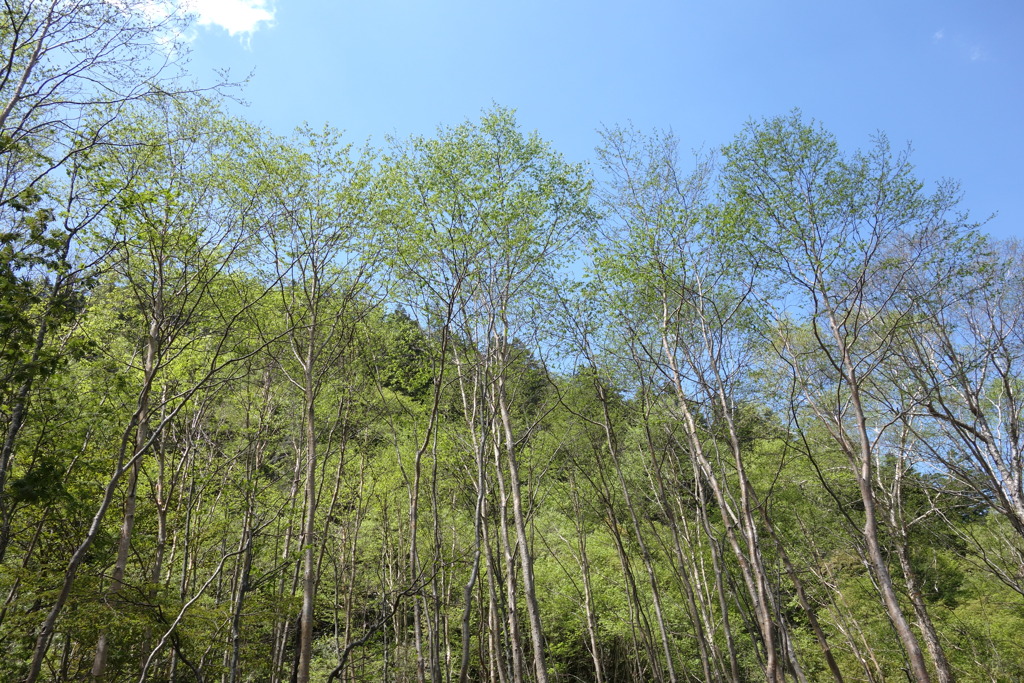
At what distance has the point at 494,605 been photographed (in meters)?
7.80

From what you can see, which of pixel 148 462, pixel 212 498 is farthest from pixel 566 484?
pixel 148 462

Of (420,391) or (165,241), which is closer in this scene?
(165,241)

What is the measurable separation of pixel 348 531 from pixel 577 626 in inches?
292

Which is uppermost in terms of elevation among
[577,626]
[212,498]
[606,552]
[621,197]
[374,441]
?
[621,197]

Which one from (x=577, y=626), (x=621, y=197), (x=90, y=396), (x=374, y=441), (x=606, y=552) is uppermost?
(x=621, y=197)

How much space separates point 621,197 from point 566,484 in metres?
7.54

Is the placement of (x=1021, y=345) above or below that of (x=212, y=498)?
above

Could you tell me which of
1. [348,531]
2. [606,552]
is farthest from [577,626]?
[348,531]

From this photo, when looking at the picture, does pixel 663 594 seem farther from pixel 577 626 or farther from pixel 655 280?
pixel 655 280

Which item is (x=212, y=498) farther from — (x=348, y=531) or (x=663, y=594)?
(x=663, y=594)

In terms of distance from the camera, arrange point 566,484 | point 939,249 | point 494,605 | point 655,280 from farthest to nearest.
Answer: point 566,484
point 655,280
point 939,249
point 494,605

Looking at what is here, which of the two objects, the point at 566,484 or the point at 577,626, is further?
the point at 577,626

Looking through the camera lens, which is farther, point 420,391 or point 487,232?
point 420,391

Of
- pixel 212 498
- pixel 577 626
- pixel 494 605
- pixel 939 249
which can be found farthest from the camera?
pixel 577 626
